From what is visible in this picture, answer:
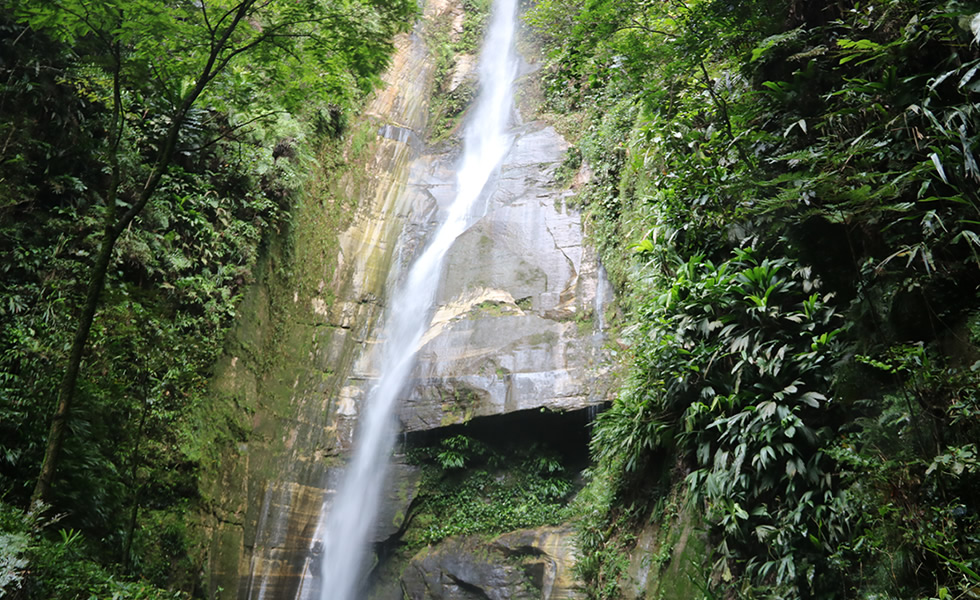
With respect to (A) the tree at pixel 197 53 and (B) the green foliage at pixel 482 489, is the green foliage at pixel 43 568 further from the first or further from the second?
(B) the green foliage at pixel 482 489

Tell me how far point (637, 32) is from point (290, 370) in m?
7.92

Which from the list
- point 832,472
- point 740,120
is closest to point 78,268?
point 740,120

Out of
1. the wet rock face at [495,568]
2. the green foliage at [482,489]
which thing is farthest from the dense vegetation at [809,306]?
the green foliage at [482,489]

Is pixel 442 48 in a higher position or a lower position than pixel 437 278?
higher

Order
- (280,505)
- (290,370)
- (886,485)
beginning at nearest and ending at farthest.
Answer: (886,485), (280,505), (290,370)

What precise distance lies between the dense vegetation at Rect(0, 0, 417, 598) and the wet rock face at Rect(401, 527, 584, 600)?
341cm

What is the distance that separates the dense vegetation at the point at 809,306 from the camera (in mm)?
3100

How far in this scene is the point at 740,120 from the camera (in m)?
5.09

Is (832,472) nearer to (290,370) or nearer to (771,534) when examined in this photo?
(771,534)

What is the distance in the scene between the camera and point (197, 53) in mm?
5008

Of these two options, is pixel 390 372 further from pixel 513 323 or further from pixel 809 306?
pixel 809 306

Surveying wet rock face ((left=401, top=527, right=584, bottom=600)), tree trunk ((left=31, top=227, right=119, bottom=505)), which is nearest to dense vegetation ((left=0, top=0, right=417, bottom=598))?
tree trunk ((left=31, top=227, right=119, bottom=505))

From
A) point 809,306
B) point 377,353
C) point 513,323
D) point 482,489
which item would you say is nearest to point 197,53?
point 809,306

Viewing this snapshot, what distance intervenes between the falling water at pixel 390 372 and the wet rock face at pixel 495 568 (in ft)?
3.45
